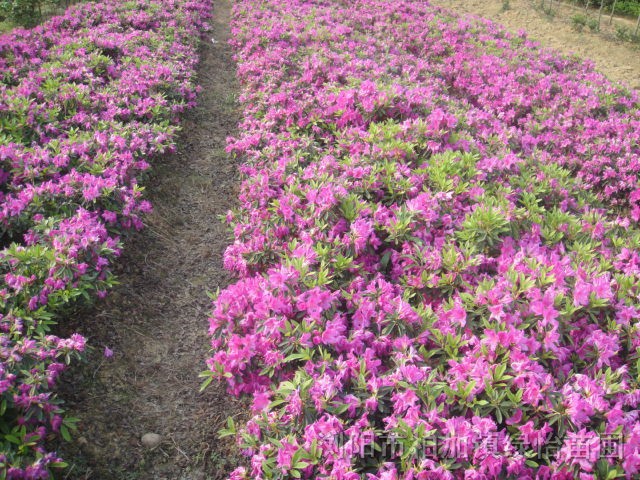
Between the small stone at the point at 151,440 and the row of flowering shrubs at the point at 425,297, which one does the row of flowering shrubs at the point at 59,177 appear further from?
the row of flowering shrubs at the point at 425,297

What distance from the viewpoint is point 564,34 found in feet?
44.3

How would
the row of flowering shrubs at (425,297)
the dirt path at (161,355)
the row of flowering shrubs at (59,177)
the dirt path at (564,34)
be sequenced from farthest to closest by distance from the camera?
the dirt path at (564,34)
the dirt path at (161,355)
the row of flowering shrubs at (59,177)
the row of flowering shrubs at (425,297)

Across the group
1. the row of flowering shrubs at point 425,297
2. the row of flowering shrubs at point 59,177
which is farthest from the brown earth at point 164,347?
the row of flowering shrubs at point 425,297

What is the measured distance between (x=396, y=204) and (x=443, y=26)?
8.65 meters

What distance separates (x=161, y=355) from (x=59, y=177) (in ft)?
7.18

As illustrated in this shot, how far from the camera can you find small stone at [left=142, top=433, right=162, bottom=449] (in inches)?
126

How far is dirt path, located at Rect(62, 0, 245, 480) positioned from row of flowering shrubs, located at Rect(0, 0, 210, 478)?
28cm

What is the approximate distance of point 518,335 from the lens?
9.53ft

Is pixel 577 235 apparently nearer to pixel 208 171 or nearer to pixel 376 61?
pixel 208 171

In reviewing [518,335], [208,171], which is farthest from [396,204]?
[208,171]

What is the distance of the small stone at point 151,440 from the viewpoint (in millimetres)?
3193

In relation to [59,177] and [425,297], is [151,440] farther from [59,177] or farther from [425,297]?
[59,177]

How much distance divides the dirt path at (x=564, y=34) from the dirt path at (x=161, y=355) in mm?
10508

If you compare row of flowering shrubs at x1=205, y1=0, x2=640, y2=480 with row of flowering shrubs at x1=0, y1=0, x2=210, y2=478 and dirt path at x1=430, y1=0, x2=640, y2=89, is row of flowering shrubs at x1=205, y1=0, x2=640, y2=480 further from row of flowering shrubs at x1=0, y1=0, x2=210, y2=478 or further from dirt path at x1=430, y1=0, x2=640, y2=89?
dirt path at x1=430, y1=0, x2=640, y2=89
